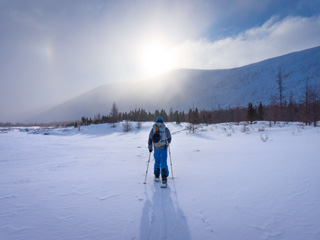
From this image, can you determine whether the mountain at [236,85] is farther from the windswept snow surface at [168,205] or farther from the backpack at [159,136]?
the windswept snow surface at [168,205]

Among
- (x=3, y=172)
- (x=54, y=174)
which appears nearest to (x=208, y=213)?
(x=54, y=174)

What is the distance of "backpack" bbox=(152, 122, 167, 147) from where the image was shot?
16.6 feet

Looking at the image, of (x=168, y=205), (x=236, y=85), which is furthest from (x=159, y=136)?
(x=236, y=85)

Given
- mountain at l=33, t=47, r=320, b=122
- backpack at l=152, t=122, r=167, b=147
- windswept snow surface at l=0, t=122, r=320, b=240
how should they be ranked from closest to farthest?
1. windswept snow surface at l=0, t=122, r=320, b=240
2. backpack at l=152, t=122, r=167, b=147
3. mountain at l=33, t=47, r=320, b=122

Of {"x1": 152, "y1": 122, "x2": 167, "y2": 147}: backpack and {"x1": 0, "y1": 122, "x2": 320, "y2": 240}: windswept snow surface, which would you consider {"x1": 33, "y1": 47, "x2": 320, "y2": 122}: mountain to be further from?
{"x1": 0, "y1": 122, "x2": 320, "y2": 240}: windswept snow surface

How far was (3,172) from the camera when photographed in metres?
5.64

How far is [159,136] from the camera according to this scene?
16.8 ft

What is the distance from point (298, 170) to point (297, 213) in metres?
2.85

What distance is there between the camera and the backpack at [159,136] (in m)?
5.07

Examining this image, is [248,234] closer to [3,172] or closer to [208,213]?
[208,213]

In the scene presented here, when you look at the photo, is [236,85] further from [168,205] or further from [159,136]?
[168,205]

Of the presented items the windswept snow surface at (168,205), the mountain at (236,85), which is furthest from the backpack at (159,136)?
the mountain at (236,85)

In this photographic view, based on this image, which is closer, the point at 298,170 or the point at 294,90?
the point at 298,170

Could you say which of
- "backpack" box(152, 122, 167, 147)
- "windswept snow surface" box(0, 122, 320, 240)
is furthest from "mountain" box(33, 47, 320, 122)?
"windswept snow surface" box(0, 122, 320, 240)
